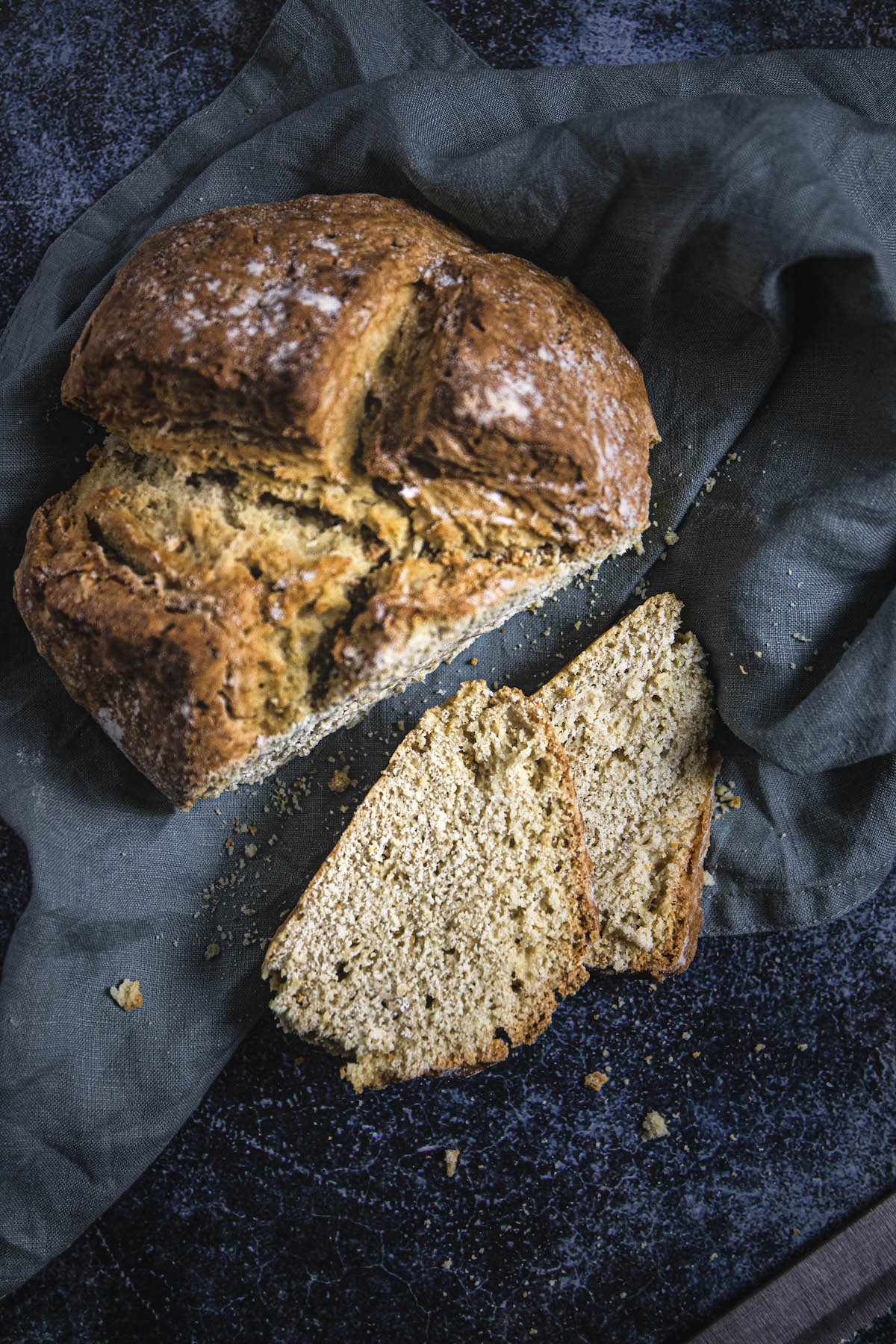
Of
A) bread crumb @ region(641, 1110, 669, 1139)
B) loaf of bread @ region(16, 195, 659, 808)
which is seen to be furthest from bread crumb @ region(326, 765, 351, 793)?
bread crumb @ region(641, 1110, 669, 1139)

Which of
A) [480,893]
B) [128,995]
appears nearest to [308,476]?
[480,893]

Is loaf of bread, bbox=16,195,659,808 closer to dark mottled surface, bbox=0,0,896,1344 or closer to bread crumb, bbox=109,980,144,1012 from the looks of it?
bread crumb, bbox=109,980,144,1012

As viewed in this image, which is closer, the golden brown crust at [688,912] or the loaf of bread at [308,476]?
the loaf of bread at [308,476]

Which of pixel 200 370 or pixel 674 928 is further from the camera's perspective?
pixel 674 928

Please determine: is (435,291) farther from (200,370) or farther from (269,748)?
(269,748)

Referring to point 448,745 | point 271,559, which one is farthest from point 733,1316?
point 271,559

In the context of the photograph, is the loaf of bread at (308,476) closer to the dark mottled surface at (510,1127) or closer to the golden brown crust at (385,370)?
the golden brown crust at (385,370)

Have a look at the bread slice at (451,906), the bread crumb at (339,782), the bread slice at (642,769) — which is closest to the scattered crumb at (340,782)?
the bread crumb at (339,782)
